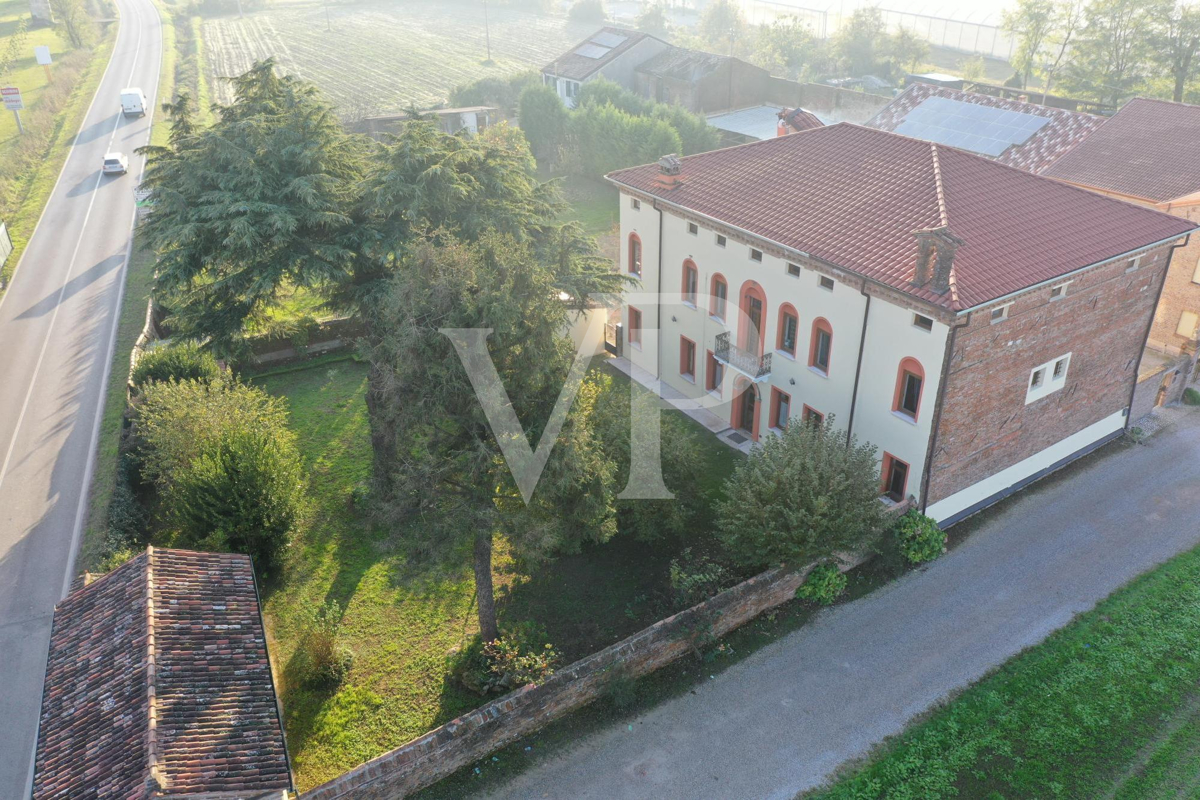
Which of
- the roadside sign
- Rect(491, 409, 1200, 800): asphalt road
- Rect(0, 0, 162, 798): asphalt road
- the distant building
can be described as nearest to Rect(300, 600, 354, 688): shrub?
Rect(491, 409, 1200, 800): asphalt road

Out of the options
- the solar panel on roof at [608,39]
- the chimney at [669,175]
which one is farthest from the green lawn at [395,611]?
the solar panel on roof at [608,39]

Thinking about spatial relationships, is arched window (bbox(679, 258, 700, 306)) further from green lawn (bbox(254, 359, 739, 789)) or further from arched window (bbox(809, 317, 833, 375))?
green lawn (bbox(254, 359, 739, 789))

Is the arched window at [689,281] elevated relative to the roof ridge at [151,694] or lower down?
elevated

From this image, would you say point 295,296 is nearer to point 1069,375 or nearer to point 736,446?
point 736,446

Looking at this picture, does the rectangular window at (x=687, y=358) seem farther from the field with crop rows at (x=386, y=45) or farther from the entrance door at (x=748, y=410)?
the field with crop rows at (x=386, y=45)

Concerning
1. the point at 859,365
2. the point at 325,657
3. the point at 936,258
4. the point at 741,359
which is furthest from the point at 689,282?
the point at 325,657

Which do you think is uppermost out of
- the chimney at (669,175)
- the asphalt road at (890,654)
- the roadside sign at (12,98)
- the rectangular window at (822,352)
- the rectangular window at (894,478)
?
Answer: the chimney at (669,175)

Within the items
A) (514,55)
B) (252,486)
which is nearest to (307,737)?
(252,486)
